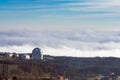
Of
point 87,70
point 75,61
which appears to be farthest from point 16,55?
point 87,70

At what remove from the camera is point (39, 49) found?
7556 centimetres

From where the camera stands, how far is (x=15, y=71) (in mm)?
54688

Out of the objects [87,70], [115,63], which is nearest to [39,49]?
[87,70]

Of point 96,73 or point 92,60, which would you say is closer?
point 96,73

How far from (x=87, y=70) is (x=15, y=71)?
18.0 metres

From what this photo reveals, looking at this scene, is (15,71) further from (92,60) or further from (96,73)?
(92,60)

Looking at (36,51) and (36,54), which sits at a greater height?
(36,51)

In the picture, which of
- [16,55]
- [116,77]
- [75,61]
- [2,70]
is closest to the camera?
[2,70]

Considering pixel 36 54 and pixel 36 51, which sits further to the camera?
pixel 36 54

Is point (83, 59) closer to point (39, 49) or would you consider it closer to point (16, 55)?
point (16, 55)

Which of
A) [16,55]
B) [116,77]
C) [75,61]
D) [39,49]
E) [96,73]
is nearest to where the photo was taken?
[116,77]

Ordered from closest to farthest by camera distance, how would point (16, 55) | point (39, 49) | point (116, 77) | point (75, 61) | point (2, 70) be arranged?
point (2, 70)
point (116, 77)
point (39, 49)
point (16, 55)
point (75, 61)

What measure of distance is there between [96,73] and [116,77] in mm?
6653

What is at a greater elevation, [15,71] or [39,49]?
[39,49]
